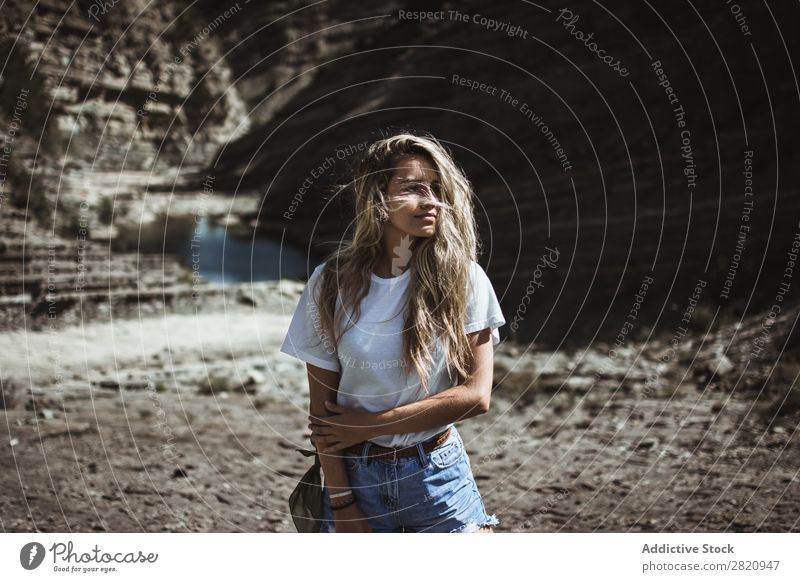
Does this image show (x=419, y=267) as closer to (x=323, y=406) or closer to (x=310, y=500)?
(x=323, y=406)

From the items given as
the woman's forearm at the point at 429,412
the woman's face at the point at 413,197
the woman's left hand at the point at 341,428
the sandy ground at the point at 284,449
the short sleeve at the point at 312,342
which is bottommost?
the sandy ground at the point at 284,449

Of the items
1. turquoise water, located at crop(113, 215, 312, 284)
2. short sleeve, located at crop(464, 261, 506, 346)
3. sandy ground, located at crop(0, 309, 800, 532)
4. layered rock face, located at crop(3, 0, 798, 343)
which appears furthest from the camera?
turquoise water, located at crop(113, 215, 312, 284)

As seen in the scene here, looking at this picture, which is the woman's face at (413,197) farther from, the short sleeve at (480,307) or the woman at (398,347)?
the short sleeve at (480,307)

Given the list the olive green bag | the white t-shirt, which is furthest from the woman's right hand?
the white t-shirt

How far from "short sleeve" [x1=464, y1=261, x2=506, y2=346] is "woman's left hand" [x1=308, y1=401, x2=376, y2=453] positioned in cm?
41

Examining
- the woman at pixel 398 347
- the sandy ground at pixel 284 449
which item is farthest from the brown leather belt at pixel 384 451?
the sandy ground at pixel 284 449

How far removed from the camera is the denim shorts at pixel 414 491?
8.03 feet

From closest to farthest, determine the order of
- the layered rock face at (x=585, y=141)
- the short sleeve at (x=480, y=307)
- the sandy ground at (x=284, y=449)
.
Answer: the short sleeve at (x=480, y=307) → the sandy ground at (x=284, y=449) → the layered rock face at (x=585, y=141)

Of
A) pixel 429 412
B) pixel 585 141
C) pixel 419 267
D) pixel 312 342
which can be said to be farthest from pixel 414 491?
pixel 585 141

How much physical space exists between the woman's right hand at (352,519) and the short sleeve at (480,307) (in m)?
0.65

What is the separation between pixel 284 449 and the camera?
7.02m

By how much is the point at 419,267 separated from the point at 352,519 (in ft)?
2.61

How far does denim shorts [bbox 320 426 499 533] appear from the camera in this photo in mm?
2447

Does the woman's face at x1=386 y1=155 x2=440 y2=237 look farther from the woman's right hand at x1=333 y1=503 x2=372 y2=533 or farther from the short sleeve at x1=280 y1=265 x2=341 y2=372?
the woman's right hand at x1=333 y1=503 x2=372 y2=533
